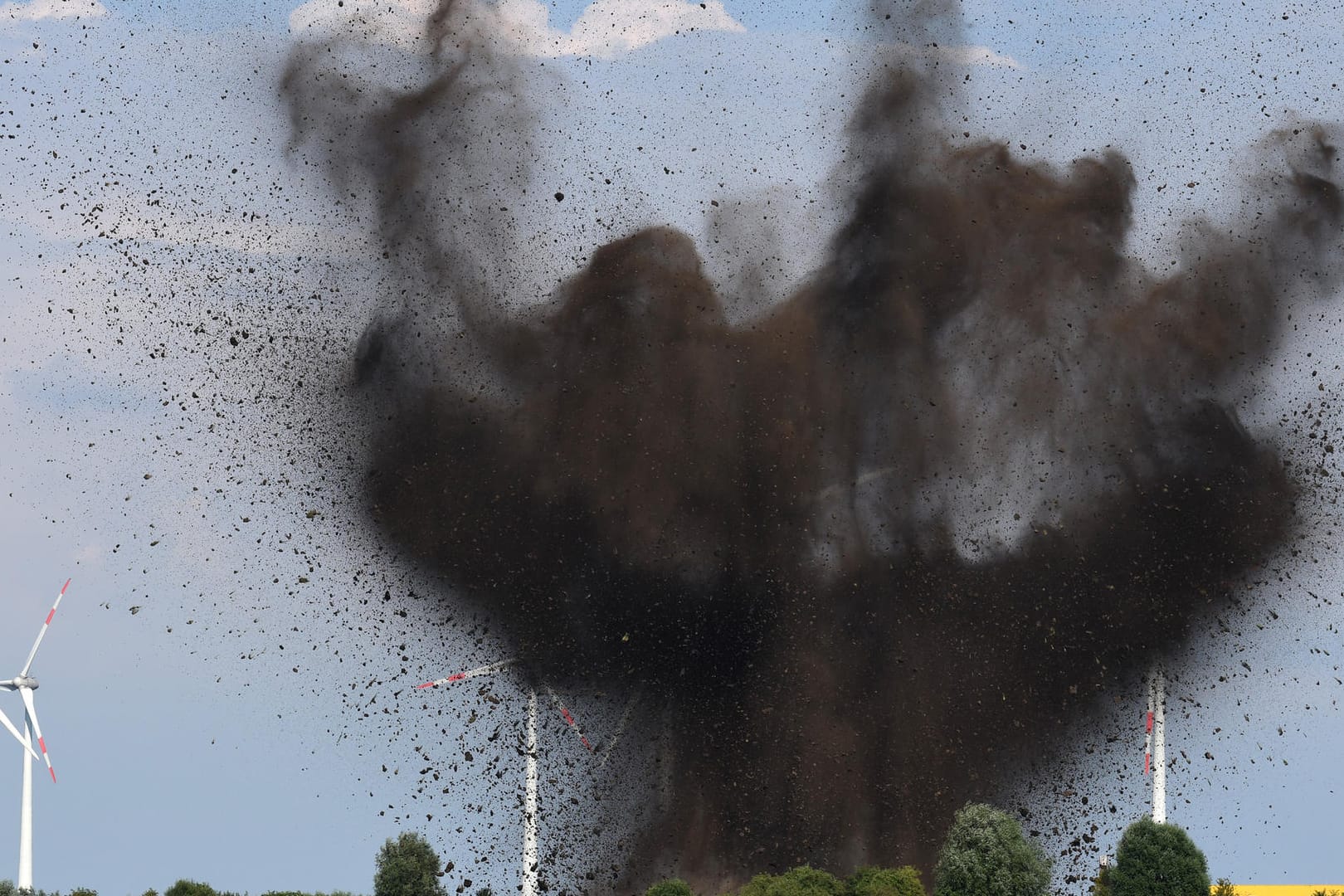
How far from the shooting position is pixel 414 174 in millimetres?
51719

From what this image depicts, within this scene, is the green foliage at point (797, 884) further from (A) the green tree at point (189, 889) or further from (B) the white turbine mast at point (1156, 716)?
(A) the green tree at point (189, 889)

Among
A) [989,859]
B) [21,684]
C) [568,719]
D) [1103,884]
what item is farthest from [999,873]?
[21,684]

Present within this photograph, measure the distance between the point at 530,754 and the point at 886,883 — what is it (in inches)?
488

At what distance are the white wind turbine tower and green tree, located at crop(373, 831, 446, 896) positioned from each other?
15.3 ft

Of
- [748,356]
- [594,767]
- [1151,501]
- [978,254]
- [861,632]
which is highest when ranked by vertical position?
[978,254]

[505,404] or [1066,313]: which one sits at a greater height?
[1066,313]

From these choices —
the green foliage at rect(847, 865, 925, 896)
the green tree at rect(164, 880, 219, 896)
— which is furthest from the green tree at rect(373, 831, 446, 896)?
the green foliage at rect(847, 865, 925, 896)

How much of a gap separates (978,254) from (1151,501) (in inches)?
393

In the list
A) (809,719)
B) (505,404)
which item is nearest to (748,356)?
(505,404)

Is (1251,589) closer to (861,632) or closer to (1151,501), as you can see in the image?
(1151,501)

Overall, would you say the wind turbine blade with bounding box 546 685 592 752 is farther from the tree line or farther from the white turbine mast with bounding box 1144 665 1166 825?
the white turbine mast with bounding box 1144 665 1166 825

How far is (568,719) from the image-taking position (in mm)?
53719

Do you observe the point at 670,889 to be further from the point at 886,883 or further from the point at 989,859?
the point at 989,859

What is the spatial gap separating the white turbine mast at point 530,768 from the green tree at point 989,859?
11.8m
